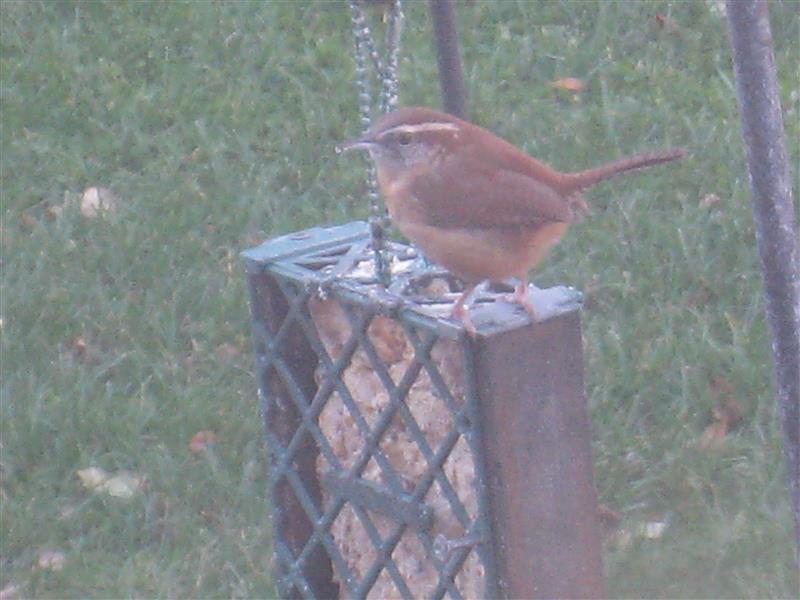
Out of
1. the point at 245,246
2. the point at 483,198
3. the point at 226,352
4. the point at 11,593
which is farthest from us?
the point at 245,246

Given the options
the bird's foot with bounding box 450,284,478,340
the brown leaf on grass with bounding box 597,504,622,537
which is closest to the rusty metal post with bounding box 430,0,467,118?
the bird's foot with bounding box 450,284,478,340

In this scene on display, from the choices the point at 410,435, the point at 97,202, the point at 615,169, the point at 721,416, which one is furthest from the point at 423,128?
the point at 97,202

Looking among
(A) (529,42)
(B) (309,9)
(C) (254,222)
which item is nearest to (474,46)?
(A) (529,42)

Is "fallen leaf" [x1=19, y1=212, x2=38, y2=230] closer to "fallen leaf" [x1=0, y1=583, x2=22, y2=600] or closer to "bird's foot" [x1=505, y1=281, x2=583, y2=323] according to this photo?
"fallen leaf" [x1=0, y1=583, x2=22, y2=600]

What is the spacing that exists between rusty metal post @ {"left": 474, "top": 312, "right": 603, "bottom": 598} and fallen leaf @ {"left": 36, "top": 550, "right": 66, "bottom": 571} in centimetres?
159

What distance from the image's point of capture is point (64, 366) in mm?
4723

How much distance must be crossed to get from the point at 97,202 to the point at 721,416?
7.64ft

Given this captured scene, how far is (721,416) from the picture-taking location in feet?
14.7

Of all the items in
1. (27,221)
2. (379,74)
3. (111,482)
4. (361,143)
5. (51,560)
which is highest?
(379,74)

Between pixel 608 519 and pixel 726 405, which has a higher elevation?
pixel 726 405

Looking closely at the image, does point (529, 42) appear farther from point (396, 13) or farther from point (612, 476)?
point (396, 13)

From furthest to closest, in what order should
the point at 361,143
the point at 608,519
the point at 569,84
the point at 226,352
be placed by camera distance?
the point at 569,84
the point at 226,352
the point at 608,519
the point at 361,143

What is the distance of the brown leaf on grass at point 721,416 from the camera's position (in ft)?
14.3

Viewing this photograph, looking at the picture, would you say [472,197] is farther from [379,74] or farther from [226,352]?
[226,352]
